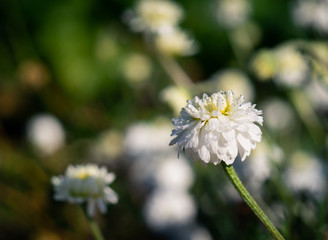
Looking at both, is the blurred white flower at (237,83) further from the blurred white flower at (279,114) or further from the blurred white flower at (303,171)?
the blurred white flower at (303,171)

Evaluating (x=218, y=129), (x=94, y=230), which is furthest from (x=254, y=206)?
(x=94, y=230)

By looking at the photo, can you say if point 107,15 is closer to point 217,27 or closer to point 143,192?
point 217,27

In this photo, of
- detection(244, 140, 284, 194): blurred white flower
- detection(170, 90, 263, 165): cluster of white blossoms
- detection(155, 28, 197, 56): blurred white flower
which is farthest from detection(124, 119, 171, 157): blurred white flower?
detection(170, 90, 263, 165): cluster of white blossoms

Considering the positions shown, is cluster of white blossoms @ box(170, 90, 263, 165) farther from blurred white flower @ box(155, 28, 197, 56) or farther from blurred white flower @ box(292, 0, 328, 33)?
blurred white flower @ box(292, 0, 328, 33)

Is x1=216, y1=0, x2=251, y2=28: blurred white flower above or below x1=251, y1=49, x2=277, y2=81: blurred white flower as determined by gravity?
above

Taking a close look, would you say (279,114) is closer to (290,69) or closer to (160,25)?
(290,69)

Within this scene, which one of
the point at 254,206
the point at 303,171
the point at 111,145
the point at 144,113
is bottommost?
the point at 254,206
